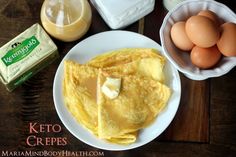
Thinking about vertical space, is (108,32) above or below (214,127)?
above

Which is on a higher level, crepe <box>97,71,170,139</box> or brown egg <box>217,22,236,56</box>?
brown egg <box>217,22,236,56</box>

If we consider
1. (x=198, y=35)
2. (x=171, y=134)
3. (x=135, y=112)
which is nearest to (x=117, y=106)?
(x=135, y=112)

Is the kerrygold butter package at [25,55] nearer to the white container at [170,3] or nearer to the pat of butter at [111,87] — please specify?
the pat of butter at [111,87]

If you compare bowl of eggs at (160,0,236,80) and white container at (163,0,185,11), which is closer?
bowl of eggs at (160,0,236,80)

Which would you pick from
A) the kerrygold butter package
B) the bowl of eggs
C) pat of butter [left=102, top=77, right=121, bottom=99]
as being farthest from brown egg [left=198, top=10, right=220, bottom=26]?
the kerrygold butter package

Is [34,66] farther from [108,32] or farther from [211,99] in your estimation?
[211,99]

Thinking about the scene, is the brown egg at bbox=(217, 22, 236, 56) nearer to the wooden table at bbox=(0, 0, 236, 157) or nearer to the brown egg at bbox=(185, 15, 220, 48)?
the brown egg at bbox=(185, 15, 220, 48)

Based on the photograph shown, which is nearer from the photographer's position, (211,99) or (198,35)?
(198,35)
